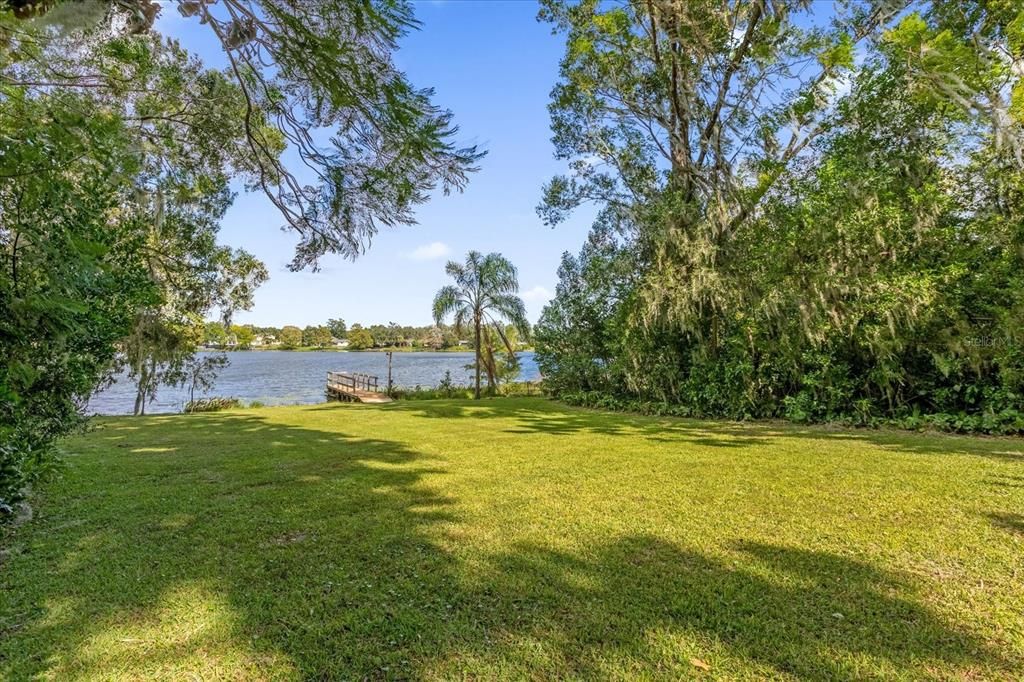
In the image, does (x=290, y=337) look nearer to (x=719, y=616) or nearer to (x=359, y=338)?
(x=359, y=338)

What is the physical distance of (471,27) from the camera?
529 cm

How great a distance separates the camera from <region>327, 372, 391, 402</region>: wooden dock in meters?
19.6

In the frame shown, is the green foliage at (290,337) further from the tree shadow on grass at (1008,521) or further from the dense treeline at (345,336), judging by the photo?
the tree shadow on grass at (1008,521)

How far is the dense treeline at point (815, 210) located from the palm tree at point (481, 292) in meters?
4.34

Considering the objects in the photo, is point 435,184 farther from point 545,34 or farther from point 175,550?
point 545,34

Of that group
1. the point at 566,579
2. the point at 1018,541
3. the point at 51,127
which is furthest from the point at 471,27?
the point at 1018,541

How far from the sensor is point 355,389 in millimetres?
21703

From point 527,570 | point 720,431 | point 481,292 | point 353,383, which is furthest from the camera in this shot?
point 353,383

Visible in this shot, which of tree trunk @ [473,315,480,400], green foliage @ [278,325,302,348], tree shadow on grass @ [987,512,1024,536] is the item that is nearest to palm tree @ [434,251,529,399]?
tree trunk @ [473,315,480,400]

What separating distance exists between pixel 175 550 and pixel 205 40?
3.74 meters

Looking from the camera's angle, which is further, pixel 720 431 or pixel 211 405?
pixel 211 405

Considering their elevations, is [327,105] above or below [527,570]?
above

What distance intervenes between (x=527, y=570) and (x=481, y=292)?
13772 mm

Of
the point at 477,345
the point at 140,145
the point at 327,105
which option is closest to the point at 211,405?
the point at 477,345
